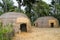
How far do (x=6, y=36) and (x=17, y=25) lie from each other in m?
7.05

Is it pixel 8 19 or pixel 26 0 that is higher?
pixel 26 0

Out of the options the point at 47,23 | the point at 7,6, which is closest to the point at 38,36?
the point at 47,23

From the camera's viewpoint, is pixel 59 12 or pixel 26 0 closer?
pixel 26 0

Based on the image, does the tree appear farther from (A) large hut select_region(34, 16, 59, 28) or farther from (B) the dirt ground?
(B) the dirt ground

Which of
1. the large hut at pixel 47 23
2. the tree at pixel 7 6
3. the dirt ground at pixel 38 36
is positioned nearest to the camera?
Result: the dirt ground at pixel 38 36

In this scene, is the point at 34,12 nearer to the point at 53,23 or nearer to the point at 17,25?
the point at 53,23

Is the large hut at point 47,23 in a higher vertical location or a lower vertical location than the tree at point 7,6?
lower

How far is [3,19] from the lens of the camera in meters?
23.0

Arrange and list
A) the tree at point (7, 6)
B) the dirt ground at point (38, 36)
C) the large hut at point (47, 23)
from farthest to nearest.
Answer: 1. the tree at point (7, 6)
2. the large hut at point (47, 23)
3. the dirt ground at point (38, 36)

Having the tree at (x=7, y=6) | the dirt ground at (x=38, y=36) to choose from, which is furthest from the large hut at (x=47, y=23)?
the dirt ground at (x=38, y=36)

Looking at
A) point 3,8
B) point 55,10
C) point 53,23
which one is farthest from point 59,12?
point 3,8

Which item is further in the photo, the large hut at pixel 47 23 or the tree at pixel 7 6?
the tree at pixel 7 6

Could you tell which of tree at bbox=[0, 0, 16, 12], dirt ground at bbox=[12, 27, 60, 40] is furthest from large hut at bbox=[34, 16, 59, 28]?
dirt ground at bbox=[12, 27, 60, 40]

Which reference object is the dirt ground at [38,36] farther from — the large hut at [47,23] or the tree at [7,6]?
the tree at [7,6]
